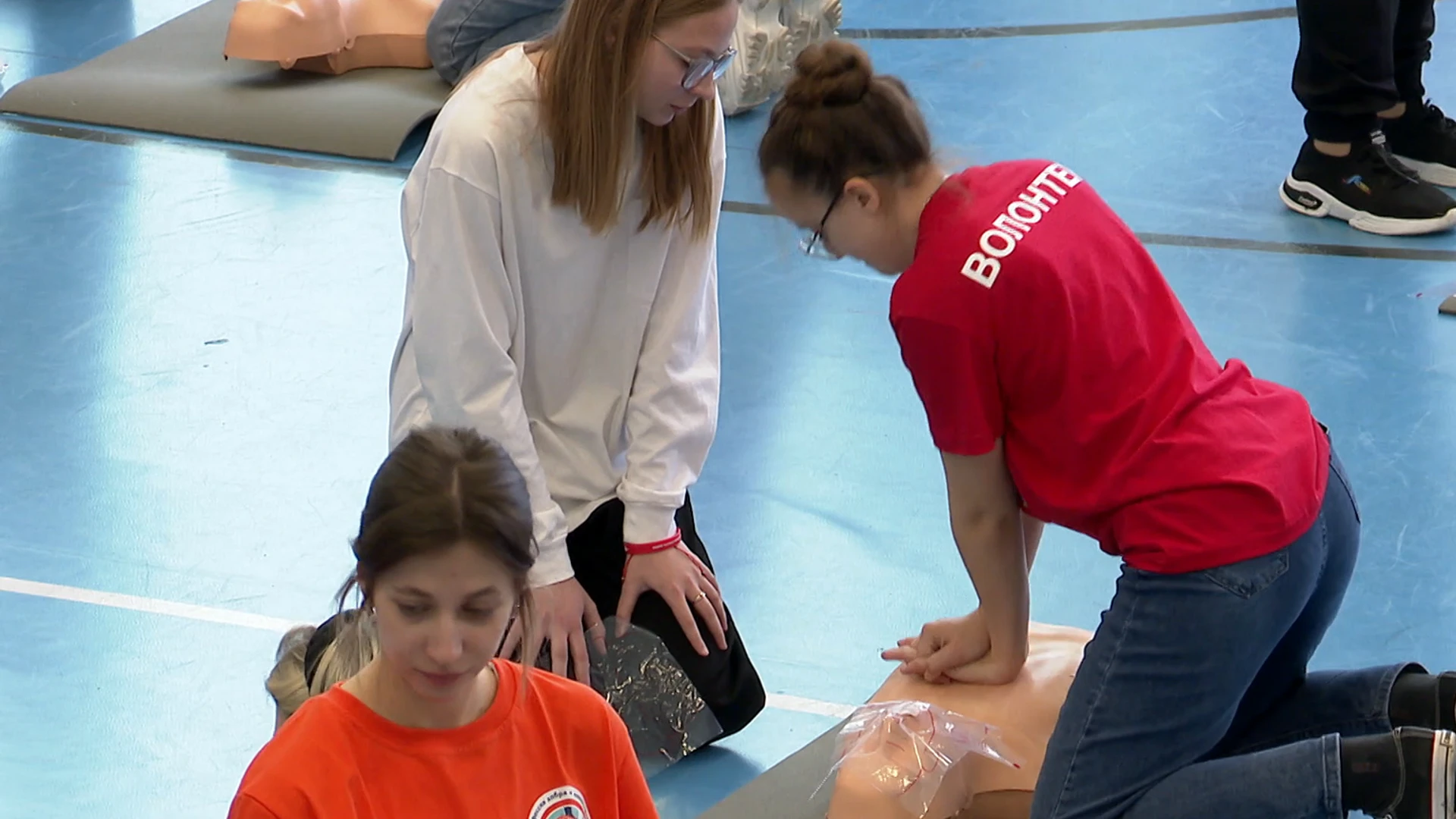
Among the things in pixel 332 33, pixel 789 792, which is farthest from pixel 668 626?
pixel 332 33

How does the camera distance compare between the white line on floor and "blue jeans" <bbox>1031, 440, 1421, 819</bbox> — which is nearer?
"blue jeans" <bbox>1031, 440, 1421, 819</bbox>

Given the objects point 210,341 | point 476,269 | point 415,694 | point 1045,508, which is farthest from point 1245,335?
point 415,694

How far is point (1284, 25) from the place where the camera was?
15.9 ft

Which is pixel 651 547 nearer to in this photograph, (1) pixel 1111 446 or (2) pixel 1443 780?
(1) pixel 1111 446

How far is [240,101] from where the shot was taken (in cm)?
445

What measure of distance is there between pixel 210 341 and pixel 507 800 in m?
2.20

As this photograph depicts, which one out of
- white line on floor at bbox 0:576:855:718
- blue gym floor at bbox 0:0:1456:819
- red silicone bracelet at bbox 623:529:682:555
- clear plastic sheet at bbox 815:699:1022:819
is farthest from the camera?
white line on floor at bbox 0:576:855:718

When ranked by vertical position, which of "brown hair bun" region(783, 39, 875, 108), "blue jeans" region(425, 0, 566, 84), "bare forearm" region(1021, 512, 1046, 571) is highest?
"brown hair bun" region(783, 39, 875, 108)

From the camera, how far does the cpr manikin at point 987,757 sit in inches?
81.9

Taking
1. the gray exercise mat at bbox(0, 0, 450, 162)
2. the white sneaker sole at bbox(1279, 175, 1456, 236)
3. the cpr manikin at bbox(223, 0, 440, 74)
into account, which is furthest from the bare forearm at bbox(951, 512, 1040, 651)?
the cpr manikin at bbox(223, 0, 440, 74)

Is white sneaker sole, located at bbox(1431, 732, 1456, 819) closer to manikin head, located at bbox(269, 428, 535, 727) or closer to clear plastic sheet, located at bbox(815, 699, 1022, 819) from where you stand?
clear plastic sheet, located at bbox(815, 699, 1022, 819)

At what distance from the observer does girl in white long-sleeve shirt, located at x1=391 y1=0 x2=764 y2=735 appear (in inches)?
79.2

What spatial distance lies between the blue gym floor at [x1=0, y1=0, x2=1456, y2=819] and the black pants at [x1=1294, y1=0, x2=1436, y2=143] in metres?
0.24

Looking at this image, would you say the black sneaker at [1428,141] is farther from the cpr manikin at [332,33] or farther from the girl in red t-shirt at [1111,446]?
the cpr manikin at [332,33]
